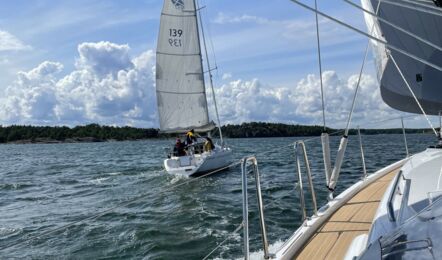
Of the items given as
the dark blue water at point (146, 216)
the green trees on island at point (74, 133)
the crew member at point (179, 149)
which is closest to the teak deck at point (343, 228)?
the dark blue water at point (146, 216)

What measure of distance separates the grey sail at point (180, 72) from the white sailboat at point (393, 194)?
19.1 m

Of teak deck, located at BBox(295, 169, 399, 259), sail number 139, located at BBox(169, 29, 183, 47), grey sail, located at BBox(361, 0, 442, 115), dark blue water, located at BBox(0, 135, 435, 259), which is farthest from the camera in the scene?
sail number 139, located at BBox(169, 29, 183, 47)

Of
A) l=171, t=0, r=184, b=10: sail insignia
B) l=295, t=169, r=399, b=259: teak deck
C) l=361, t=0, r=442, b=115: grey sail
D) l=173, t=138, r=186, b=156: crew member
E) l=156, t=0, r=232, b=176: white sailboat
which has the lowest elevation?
l=295, t=169, r=399, b=259: teak deck

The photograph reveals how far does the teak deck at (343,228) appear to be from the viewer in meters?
3.68

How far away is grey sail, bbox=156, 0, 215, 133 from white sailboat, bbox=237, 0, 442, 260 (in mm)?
19103

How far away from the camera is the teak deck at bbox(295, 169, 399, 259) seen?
12.1 feet

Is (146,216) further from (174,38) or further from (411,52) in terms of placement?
(174,38)

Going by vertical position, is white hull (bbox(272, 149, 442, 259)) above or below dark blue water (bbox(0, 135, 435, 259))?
above

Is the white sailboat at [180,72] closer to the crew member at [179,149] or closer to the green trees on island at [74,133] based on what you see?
the crew member at [179,149]

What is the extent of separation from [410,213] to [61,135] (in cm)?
12826

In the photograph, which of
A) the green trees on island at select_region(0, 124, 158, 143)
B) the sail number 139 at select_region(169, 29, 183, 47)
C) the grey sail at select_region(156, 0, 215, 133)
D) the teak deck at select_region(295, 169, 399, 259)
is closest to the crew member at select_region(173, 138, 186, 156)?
the grey sail at select_region(156, 0, 215, 133)

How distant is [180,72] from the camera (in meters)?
25.3

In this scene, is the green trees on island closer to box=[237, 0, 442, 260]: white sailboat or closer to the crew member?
the crew member

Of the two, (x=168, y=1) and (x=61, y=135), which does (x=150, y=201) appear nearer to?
(x=168, y=1)
